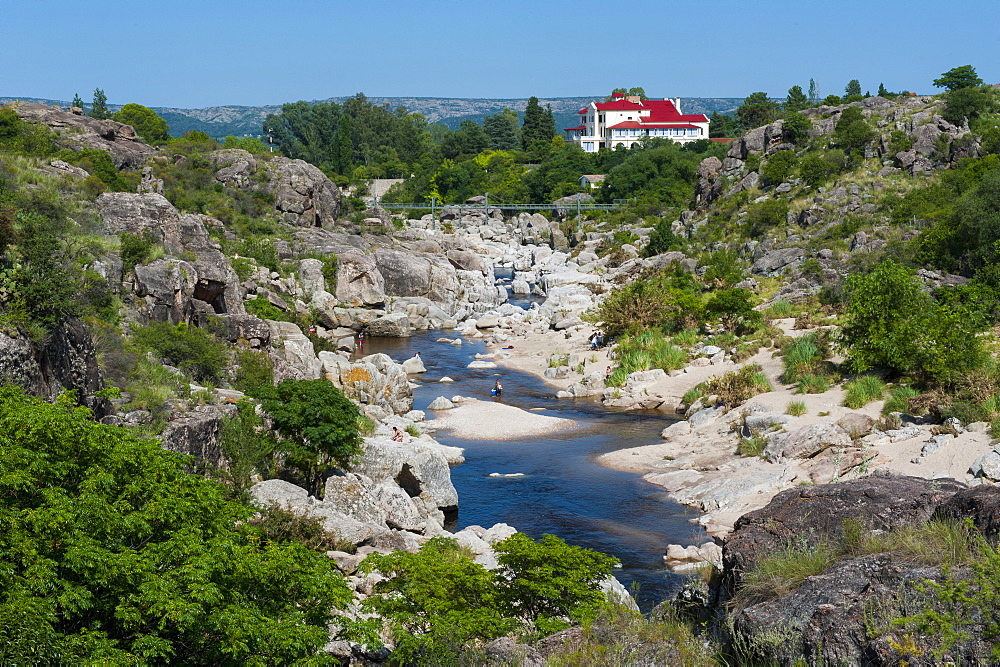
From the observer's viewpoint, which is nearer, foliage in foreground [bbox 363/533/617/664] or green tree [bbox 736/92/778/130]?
foliage in foreground [bbox 363/533/617/664]

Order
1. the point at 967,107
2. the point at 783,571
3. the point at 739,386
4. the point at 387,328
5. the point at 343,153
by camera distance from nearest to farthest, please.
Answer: the point at 783,571
the point at 739,386
the point at 387,328
the point at 967,107
the point at 343,153

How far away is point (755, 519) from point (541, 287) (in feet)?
180

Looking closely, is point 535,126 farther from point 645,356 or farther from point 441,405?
point 441,405

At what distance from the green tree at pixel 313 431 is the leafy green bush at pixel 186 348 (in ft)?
19.4

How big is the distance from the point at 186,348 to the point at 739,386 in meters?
19.9

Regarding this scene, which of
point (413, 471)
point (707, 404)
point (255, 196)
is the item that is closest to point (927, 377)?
point (707, 404)

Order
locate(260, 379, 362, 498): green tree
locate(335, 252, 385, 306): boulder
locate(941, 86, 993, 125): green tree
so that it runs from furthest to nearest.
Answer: locate(941, 86, 993, 125): green tree → locate(335, 252, 385, 306): boulder → locate(260, 379, 362, 498): green tree

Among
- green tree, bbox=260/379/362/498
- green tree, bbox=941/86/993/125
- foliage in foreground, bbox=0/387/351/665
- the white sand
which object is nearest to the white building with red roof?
green tree, bbox=941/86/993/125

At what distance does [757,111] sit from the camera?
108 meters

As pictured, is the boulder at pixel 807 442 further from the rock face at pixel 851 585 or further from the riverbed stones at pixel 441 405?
the riverbed stones at pixel 441 405

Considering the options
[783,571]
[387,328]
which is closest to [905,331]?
[783,571]

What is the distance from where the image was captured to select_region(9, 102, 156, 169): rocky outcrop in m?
57.4

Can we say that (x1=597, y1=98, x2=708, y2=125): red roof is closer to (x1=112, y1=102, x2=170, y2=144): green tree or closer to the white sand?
(x1=112, y1=102, x2=170, y2=144): green tree

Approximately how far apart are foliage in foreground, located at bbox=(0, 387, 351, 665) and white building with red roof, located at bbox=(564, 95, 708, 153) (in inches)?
4599
